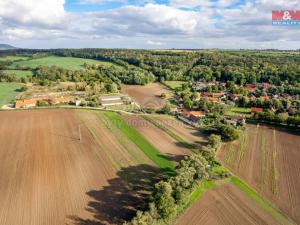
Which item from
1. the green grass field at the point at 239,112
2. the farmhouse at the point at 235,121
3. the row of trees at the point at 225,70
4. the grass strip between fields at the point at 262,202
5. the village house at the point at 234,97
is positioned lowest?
the grass strip between fields at the point at 262,202

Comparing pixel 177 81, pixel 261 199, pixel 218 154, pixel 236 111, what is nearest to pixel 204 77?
pixel 177 81

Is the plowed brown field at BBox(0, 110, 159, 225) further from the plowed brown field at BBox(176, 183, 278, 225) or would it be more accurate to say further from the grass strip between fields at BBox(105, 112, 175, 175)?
the plowed brown field at BBox(176, 183, 278, 225)

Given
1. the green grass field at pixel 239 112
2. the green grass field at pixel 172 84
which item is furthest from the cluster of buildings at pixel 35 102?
the green grass field at pixel 239 112

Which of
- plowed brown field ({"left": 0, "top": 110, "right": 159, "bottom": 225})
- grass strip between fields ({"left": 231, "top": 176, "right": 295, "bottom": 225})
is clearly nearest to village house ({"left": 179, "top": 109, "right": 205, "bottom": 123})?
plowed brown field ({"left": 0, "top": 110, "right": 159, "bottom": 225})

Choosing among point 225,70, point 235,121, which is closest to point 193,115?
point 235,121

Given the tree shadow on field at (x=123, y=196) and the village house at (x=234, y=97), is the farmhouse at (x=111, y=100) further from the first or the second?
the tree shadow on field at (x=123, y=196)

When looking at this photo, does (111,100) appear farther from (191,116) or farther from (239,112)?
(239,112)
